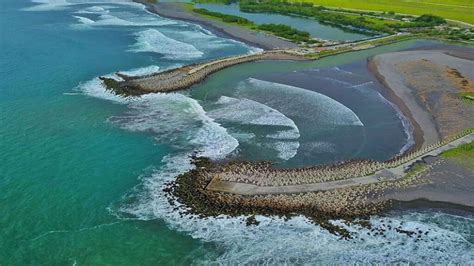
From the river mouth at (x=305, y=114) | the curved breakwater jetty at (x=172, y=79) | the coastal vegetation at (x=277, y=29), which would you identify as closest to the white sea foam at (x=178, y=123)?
the river mouth at (x=305, y=114)

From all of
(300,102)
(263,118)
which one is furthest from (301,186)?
(300,102)

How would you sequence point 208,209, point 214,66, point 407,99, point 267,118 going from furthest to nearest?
point 214,66
point 407,99
point 267,118
point 208,209

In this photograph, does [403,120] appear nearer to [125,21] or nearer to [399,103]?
[399,103]

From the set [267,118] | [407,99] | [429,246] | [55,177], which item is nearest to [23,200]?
[55,177]

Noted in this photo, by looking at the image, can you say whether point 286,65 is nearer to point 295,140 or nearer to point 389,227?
point 295,140

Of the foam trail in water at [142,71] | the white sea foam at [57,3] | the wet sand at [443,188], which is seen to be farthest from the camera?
the white sea foam at [57,3]

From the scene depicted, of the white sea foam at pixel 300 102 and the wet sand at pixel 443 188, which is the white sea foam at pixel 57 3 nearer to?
the white sea foam at pixel 300 102
